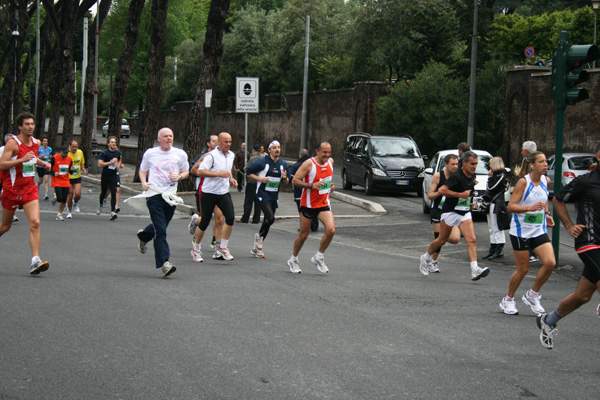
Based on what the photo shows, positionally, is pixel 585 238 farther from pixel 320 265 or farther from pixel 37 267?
pixel 37 267

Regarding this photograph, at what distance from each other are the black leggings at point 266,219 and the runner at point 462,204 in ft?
9.77

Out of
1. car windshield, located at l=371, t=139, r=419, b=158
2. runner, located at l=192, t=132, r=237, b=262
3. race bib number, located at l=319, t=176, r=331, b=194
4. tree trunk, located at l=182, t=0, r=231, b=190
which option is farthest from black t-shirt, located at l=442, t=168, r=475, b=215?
car windshield, located at l=371, t=139, r=419, b=158

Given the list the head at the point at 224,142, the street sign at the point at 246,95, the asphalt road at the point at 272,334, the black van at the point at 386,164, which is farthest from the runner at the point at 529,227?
the black van at the point at 386,164

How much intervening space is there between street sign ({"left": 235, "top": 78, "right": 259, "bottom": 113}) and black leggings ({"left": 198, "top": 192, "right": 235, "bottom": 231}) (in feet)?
31.0

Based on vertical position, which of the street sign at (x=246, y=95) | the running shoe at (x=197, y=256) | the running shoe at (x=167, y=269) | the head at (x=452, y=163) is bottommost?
the running shoe at (x=197, y=256)

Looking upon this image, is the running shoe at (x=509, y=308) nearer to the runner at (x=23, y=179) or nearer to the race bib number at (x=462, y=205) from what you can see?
the race bib number at (x=462, y=205)

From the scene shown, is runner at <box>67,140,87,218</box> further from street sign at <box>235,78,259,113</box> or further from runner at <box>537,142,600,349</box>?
runner at <box>537,142,600,349</box>

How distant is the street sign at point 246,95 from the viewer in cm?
2150

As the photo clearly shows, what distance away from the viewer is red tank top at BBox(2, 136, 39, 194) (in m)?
10.2

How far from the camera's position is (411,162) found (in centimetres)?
2803

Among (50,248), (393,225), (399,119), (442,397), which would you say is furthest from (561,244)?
(399,119)

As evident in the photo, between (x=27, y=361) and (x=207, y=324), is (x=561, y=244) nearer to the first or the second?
(x=207, y=324)

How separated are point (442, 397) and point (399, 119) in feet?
116

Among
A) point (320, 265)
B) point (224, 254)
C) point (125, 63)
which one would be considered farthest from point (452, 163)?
point (125, 63)
